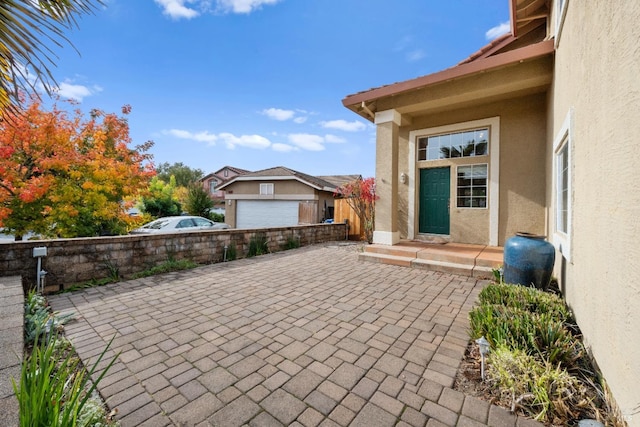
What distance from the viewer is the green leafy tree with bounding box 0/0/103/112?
1957mm

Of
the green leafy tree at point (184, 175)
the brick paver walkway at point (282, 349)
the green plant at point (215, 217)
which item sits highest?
the green leafy tree at point (184, 175)

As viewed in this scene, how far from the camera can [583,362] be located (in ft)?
7.77

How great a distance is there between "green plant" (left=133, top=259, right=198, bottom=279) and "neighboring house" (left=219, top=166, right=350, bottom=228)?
9.79 m

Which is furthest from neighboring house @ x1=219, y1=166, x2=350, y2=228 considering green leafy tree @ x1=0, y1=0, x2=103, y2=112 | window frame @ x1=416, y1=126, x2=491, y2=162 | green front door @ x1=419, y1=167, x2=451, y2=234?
green leafy tree @ x1=0, y1=0, x2=103, y2=112

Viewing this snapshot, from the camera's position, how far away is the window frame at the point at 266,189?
1794cm

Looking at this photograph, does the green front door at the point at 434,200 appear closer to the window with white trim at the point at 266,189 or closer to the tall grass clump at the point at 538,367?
the tall grass clump at the point at 538,367

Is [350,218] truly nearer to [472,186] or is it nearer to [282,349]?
[472,186]

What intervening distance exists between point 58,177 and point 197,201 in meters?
13.6

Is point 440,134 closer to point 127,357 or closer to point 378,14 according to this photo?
point 378,14

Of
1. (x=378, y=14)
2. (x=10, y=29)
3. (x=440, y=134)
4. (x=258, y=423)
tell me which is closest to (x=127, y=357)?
(x=258, y=423)

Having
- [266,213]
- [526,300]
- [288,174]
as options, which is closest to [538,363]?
[526,300]

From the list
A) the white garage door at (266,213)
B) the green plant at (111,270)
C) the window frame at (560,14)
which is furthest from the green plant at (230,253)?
the white garage door at (266,213)

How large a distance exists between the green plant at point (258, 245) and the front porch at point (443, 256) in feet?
9.59

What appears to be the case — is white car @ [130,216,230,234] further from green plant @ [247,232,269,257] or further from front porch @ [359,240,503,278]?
front porch @ [359,240,503,278]
